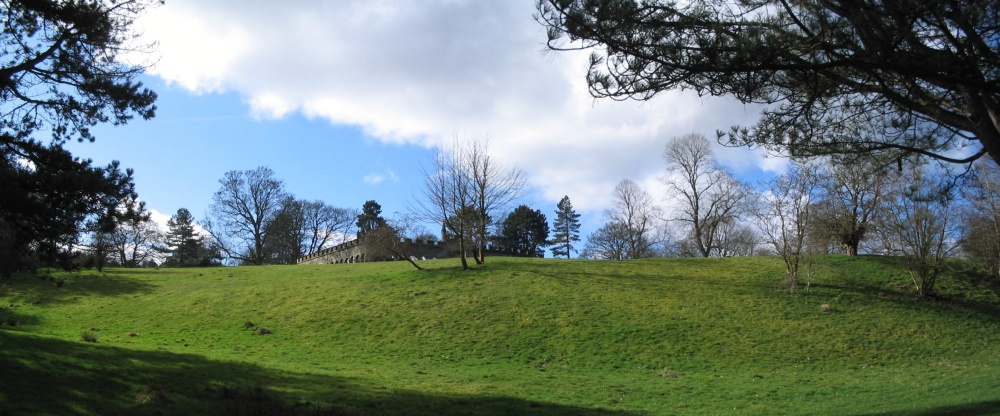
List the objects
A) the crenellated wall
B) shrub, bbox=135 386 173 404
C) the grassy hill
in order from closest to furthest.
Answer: shrub, bbox=135 386 173 404 < the grassy hill < the crenellated wall

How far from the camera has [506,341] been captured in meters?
23.2

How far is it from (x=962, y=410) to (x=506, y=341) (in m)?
15.1

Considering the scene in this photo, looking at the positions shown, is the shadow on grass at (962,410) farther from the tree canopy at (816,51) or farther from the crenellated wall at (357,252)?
the crenellated wall at (357,252)

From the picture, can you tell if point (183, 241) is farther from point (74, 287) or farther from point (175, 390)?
point (175, 390)

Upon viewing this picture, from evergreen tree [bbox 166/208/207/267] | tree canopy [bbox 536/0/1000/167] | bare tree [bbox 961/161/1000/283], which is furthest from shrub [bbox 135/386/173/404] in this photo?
evergreen tree [bbox 166/208/207/267]

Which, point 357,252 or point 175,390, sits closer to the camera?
point 175,390

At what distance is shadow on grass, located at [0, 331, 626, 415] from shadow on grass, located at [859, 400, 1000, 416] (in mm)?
5726

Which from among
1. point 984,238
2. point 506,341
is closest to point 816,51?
point 506,341

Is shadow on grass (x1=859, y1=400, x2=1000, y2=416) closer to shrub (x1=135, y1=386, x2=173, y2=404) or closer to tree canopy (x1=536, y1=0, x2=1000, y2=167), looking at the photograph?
tree canopy (x1=536, y1=0, x2=1000, y2=167)

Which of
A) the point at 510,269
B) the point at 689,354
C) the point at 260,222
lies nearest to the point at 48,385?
the point at 689,354

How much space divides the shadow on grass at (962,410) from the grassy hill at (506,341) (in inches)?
5.6

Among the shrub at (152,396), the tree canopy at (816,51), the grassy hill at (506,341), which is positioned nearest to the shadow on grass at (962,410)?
the grassy hill at (506,341)

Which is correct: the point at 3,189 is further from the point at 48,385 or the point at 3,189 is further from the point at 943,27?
the point at 943,27

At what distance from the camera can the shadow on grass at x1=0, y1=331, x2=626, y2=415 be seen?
10.0m
